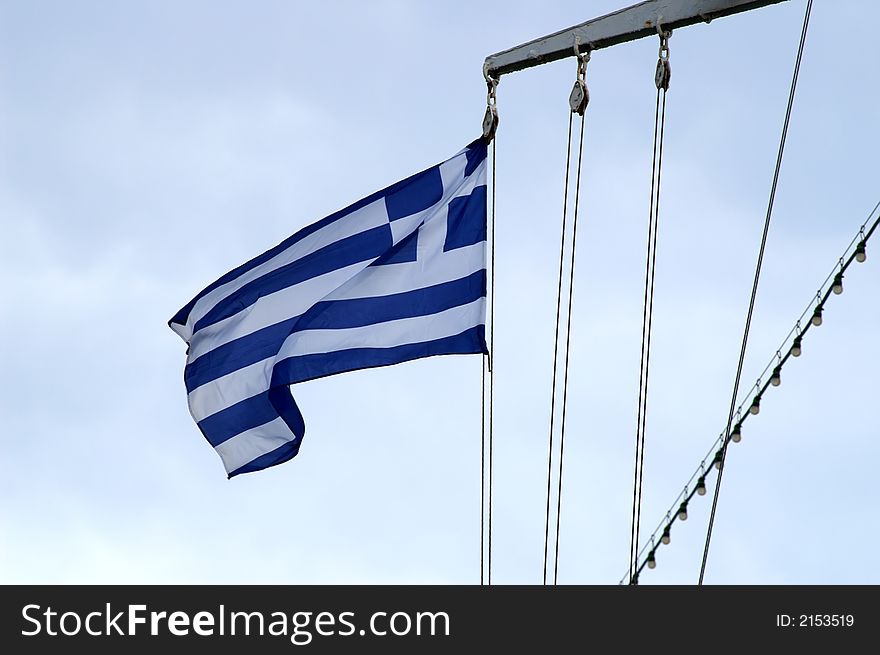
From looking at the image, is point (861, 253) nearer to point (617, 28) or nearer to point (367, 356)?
point (617, 28)

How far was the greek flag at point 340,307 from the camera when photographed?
1415 centimetres

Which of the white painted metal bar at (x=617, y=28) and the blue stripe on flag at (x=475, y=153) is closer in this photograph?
the white painted metal bar at (x=617, y=28)

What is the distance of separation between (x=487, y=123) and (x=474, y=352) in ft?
8.48

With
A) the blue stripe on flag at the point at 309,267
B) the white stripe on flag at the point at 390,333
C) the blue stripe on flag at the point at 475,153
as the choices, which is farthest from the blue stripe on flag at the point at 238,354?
the blue stripe on flag at the point at 475,153

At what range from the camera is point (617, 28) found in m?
14.6

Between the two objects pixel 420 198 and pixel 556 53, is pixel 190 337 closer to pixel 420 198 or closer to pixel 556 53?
pixel 420 198

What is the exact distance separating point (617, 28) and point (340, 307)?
4.08 metres

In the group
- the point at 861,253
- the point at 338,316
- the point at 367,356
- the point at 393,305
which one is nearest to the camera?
the point at 367,356

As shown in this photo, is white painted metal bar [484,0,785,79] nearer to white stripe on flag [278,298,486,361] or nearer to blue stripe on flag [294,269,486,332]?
blue stripe on flag [294,269,486,332]

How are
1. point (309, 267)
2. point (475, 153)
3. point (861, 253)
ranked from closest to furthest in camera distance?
point (475, 153) → point (309, 267) → point (861, 253)

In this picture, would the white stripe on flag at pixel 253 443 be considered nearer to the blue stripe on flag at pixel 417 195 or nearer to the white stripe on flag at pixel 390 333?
the white stripe on flag at pixel 390 333

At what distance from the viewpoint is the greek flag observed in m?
14.1

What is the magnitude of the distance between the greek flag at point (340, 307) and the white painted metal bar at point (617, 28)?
1268 mm

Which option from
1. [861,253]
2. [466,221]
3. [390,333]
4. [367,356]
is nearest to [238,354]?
[367,356]
